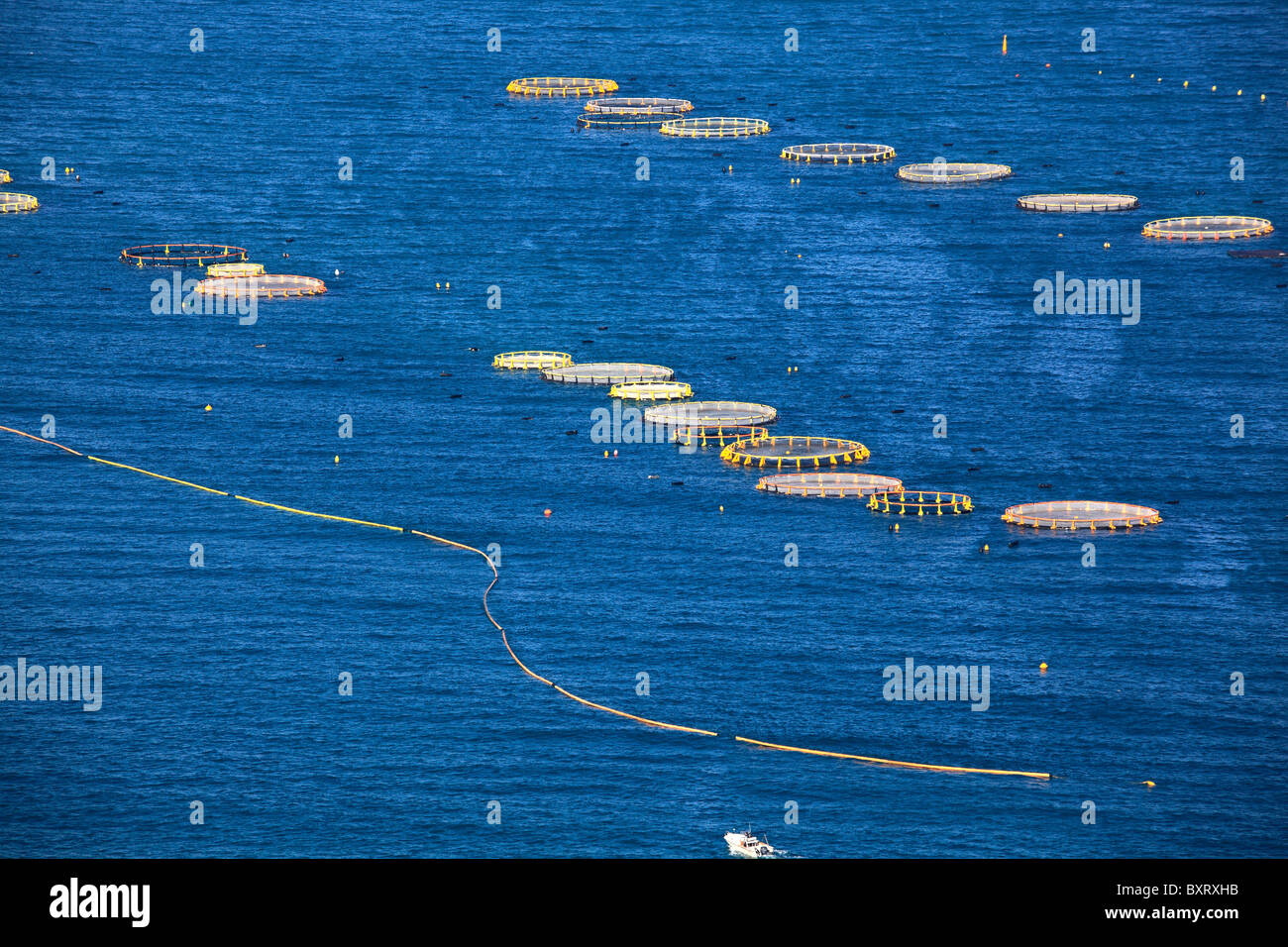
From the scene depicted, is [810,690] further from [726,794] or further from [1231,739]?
[1231,739]

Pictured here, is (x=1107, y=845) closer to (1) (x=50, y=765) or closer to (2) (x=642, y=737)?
(2) (x=642, y=737)
